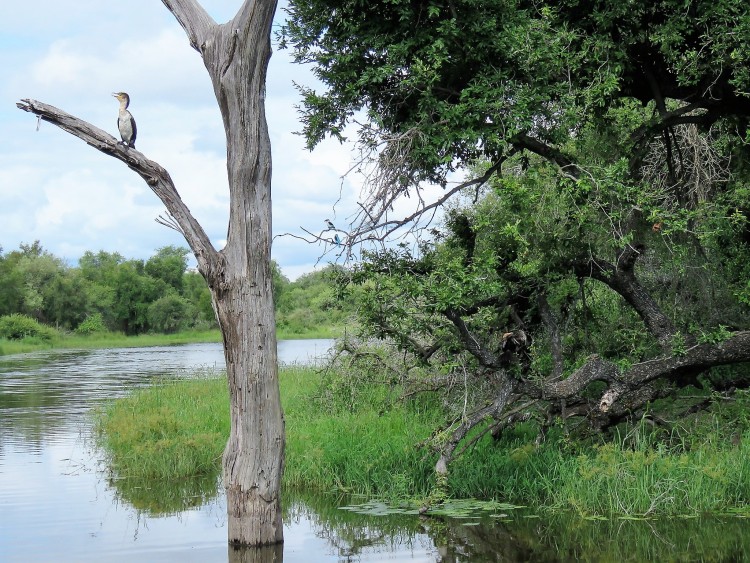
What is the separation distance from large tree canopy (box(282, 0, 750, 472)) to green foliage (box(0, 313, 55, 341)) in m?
55.8

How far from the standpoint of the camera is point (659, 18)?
11516 millimetres

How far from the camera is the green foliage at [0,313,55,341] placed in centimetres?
6216

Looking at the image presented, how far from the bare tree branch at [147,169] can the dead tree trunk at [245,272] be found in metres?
0.01

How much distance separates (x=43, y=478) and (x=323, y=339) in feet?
223

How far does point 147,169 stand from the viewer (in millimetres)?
9141

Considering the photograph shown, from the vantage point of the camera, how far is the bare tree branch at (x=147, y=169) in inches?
355

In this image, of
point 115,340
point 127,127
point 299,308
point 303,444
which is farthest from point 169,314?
point 127,127

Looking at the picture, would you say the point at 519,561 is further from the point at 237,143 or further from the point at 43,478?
the point at 43,478

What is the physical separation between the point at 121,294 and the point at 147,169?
79919 mm

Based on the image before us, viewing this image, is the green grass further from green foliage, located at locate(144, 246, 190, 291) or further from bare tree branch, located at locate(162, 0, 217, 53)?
green foliage, located at locate(144, 246, 190, 291)

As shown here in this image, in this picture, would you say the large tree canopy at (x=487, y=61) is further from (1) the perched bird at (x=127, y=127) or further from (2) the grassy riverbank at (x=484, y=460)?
(2) the grassy riverbank at (x=484, y=460)

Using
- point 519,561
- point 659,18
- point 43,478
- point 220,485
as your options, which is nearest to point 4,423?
point 43,478

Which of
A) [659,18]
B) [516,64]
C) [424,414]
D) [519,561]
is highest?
[659,18]

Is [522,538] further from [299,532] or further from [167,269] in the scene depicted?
[167,269]
